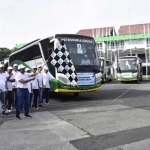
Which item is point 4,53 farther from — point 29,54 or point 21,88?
point 21,88

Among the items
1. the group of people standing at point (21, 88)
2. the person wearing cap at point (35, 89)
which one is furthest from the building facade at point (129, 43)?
the person wearing cap at point (35, 89)

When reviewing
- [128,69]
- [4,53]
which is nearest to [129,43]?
[128,69]

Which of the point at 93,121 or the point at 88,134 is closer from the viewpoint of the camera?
the point at 88,134

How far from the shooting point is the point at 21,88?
7871 millimetres

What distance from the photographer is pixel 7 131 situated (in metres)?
6.49

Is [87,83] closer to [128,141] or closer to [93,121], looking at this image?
[93,121]

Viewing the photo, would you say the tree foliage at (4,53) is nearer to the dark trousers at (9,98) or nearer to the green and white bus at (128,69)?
the green and white bus at (128,69)

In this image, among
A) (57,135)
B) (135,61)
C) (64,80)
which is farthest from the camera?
(135,61)

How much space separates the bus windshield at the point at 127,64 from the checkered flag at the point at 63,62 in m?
16.2

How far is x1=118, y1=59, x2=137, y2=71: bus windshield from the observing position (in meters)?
27.1

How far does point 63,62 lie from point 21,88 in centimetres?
374

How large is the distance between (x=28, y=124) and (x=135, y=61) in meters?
21.8

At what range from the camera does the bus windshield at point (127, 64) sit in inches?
1067

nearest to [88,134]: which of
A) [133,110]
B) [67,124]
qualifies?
[67,124]
